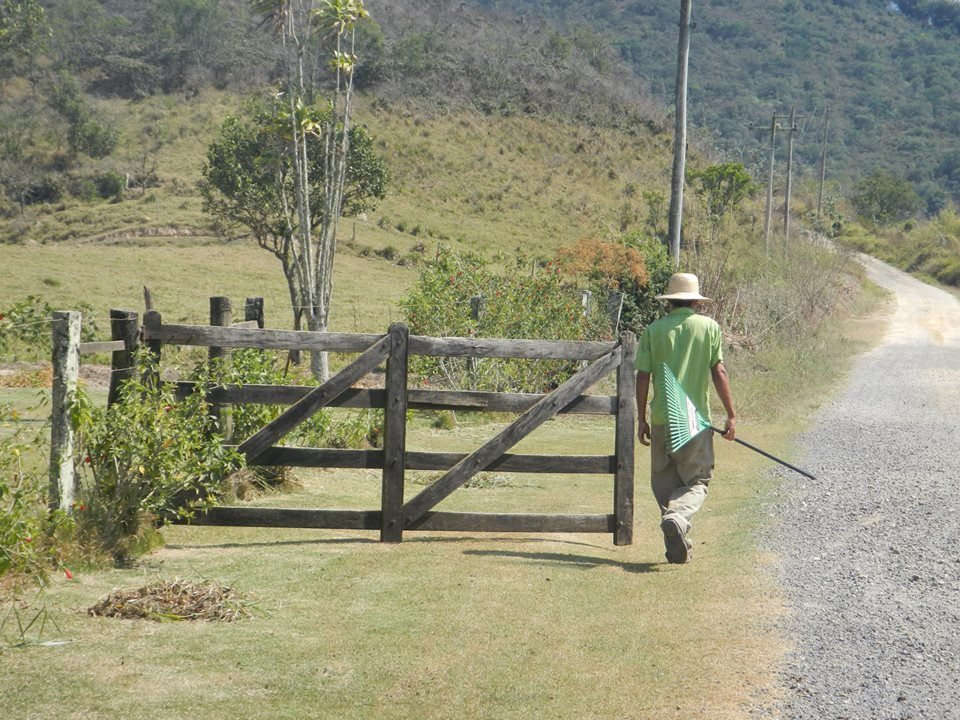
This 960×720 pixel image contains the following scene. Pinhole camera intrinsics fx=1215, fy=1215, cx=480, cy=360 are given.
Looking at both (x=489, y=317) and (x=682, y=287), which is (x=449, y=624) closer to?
(x=682, y=287)

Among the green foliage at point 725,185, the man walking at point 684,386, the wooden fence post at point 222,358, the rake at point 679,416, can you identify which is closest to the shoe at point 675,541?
the man walking at point 684,386

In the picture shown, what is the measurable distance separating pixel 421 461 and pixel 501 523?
0.67m

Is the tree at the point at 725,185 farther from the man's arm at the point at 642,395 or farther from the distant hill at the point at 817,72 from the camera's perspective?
the distant hill at the point at 817,72

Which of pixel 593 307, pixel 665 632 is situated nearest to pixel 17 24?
pixel 593 307

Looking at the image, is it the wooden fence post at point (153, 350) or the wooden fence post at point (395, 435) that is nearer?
the wooden fence post at point (153, 350)

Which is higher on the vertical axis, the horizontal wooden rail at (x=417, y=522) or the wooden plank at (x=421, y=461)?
the wooden plank at (x=421, y=461)

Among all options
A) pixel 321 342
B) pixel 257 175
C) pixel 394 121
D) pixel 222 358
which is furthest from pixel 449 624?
pixel 394 121

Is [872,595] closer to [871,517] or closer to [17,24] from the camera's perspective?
[871,517]

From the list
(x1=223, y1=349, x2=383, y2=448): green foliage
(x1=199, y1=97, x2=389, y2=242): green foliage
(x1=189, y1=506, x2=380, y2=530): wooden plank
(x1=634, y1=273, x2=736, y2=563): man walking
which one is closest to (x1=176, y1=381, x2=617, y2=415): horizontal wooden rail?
(x1=223, y1=349, x2=383, y2=448): green foliage

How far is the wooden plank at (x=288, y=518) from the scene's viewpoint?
773 cm

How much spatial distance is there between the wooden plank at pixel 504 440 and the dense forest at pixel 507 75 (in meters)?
28.4

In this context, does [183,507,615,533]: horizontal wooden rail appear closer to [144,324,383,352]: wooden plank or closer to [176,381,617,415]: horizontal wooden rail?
[176,381,617,415]: horizontal wooden rail

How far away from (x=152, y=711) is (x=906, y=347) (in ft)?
100

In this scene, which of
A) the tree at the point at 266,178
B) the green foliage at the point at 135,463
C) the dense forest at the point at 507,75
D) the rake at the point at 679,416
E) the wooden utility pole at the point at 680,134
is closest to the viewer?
the green foliage at the point at 135,463
